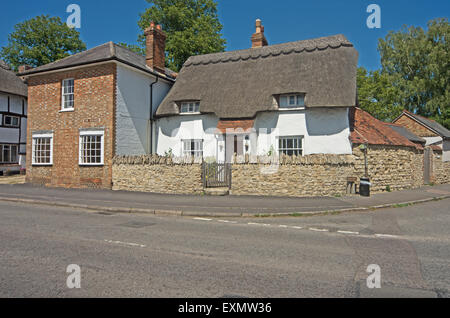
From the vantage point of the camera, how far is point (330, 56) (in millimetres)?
17812

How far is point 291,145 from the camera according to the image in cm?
1722

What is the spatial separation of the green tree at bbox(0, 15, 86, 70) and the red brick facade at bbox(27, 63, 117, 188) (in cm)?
2235

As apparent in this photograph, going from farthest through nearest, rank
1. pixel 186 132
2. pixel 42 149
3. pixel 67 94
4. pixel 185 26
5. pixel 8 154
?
pixel 185 26 → pixel 8 154 → pixel 186 132 → pixel 42 149 → pixel 67 94

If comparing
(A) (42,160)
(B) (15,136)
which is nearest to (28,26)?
(B) (15,136)

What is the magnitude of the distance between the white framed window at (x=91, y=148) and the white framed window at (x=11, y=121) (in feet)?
50.9

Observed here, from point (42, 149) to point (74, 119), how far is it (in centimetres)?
307

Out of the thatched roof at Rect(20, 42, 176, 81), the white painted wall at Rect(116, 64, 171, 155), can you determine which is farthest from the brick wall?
the white painted wall at Rect(116, 64, 171, 155)

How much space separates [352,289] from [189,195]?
10687 mm

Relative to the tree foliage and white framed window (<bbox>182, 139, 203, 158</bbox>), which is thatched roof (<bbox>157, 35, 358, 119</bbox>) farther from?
the tree foliage

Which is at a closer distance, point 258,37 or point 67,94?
point 67,94

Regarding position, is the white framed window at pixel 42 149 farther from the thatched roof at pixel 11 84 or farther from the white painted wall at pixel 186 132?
the thatched roof at pixel 11 84

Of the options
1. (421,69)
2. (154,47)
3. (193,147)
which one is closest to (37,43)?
(154,47)

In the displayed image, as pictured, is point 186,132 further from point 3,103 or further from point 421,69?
point 421,69

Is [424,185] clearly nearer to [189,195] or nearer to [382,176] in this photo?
[382,176]
